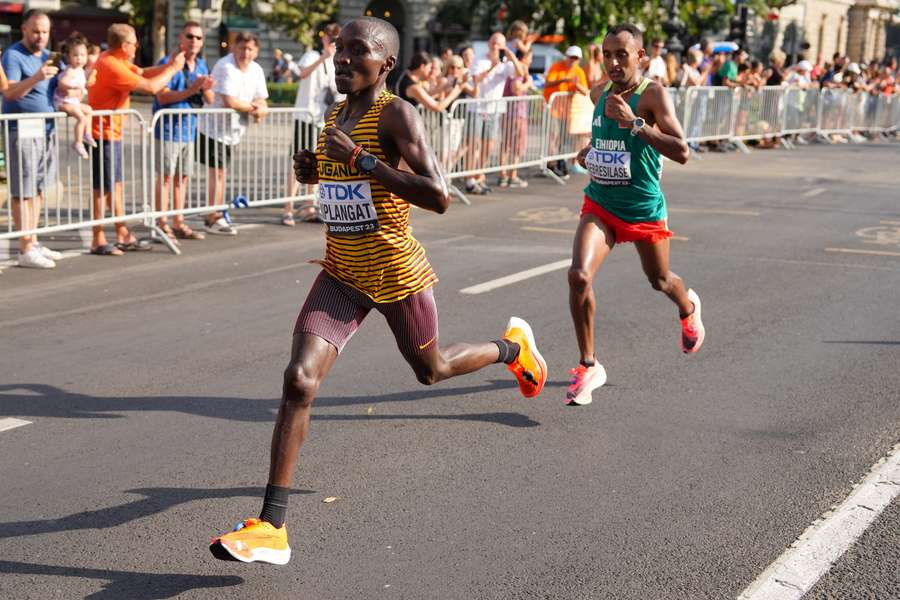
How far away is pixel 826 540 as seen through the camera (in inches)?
173

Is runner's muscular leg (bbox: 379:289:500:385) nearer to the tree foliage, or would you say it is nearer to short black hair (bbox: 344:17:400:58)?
short black hair (bbox: 344:17:400:58)

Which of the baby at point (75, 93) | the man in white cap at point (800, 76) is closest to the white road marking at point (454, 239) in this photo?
the baby at point (75, 93)

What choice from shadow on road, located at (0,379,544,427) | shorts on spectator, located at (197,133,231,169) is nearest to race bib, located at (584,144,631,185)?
shadow on road, located at (0,379,544,427)

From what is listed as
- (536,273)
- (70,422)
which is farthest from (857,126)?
(70,422)

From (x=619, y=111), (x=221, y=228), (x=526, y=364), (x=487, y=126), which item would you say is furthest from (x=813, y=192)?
(x=526, y=364)

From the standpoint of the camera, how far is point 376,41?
4.37 m

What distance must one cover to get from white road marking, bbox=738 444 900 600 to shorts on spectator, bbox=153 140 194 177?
7379mm

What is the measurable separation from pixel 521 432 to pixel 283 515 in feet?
6.15

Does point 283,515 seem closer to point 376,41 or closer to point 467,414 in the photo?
point 376,41

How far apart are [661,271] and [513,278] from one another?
124 inches

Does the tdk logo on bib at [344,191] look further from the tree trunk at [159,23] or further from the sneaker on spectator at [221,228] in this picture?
the tree trunk at [159,23]

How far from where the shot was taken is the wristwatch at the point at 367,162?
4.21 metres

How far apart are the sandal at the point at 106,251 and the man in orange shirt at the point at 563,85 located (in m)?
8.13

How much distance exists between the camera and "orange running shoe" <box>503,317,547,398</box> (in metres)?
5.73
